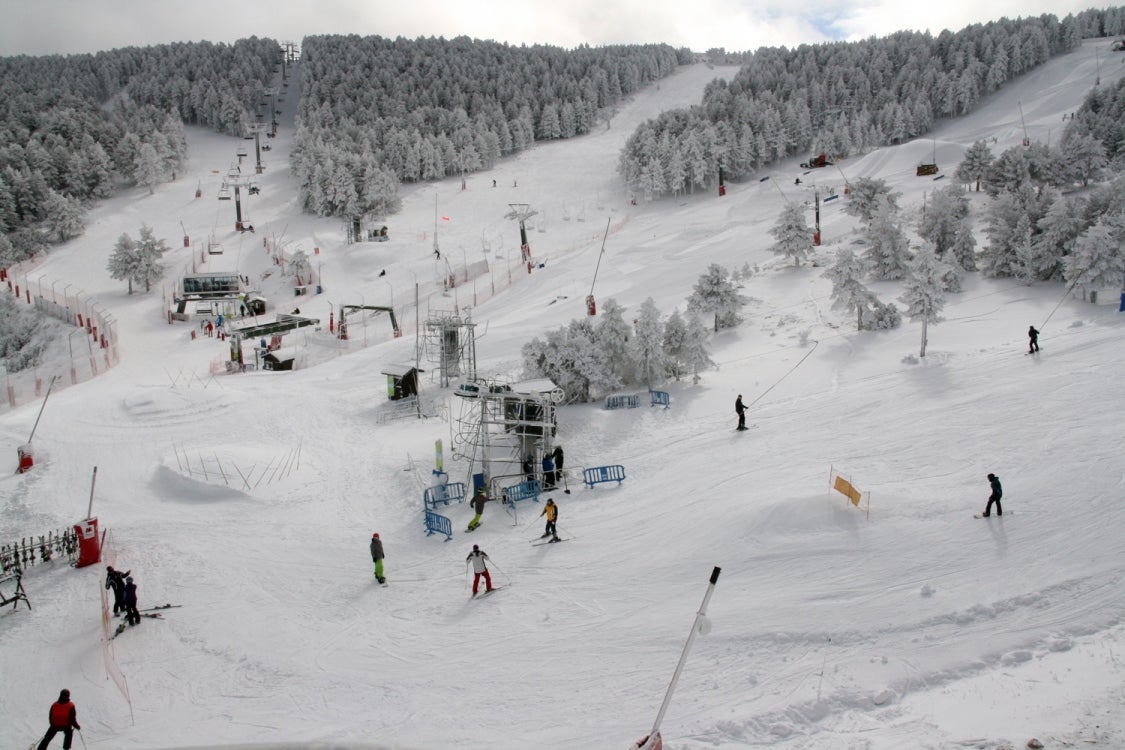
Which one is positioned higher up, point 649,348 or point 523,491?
point 649,348

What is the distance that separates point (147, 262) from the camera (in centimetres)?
5159

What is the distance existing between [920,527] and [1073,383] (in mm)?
9584

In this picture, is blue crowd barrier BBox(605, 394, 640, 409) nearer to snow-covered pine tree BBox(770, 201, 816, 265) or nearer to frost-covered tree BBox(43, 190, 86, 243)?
snow-covered pine tree BBox(770, 201, 816, 265)

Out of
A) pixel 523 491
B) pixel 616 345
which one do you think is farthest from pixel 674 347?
pixel 523 491

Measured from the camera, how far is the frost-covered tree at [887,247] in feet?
119

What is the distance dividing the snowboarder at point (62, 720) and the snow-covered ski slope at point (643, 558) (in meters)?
0.64

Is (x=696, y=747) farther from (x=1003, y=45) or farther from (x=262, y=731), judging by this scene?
(x=1003, y=45)

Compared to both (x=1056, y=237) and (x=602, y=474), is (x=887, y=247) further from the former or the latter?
(x=602, y=474)

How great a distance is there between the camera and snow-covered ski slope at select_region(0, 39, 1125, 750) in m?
9.85

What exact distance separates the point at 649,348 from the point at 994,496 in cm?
1357

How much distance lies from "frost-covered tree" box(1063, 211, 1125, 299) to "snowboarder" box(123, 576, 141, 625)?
31.1m

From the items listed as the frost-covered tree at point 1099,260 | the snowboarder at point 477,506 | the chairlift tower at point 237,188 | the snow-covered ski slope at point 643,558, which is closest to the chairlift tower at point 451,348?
the snow-covered ski slope at point 643,558

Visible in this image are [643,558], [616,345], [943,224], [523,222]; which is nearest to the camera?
[643,558]

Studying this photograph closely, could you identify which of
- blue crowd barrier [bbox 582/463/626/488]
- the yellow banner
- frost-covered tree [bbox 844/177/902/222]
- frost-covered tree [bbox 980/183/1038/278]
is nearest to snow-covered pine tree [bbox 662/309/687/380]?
blue crowd barrier [bbox 582/463/626/488]
